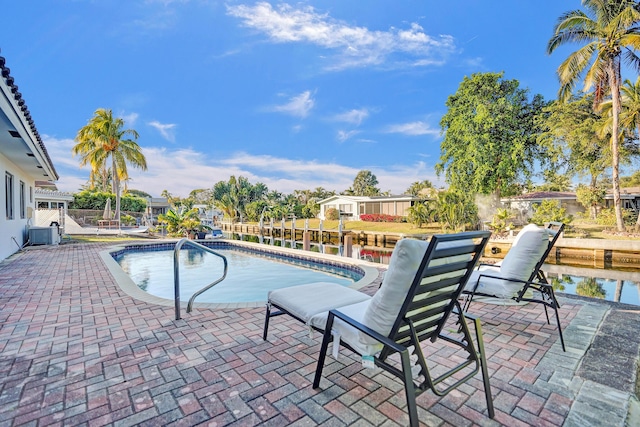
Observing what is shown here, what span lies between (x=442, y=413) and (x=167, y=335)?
261cm

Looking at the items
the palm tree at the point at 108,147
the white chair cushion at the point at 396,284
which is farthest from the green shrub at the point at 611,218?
the palm tree at the point at 108,147

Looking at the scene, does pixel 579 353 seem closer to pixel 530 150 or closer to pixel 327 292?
pixel 327 292

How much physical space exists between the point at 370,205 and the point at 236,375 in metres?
31.4

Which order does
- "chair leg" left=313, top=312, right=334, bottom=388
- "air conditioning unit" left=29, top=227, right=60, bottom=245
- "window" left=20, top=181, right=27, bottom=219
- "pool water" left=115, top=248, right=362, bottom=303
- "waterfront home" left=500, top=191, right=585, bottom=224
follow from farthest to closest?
"waterfront home" left=500, top=191, right=585, bottom=224, "air conditioning unit" left=29, top=227, right=60, bottom=245, "window" left=20, top=181, right=27, bottom=219, "pool water" left=115, top=248, right=362, bottom=303, "chair leg" left=313, top=312, right=334, bottom=388

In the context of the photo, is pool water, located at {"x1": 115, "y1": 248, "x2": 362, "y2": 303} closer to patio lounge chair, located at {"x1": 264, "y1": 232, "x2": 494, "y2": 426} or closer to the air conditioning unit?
the air conditioning unit

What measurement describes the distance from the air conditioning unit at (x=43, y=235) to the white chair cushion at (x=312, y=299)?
12.9m

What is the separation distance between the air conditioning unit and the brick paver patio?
9832 mm

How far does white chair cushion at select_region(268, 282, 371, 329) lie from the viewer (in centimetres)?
252

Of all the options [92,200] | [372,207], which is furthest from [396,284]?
[92,200]

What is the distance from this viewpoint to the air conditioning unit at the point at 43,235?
11.5 m

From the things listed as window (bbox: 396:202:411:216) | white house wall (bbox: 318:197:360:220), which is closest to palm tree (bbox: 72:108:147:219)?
white house wall (bbox: 318:197:360:220)

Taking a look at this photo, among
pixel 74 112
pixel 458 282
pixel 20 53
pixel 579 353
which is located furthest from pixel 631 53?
pixel 74 112

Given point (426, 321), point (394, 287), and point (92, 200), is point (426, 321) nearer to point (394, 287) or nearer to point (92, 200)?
point (394, 287)

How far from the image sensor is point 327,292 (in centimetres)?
296
